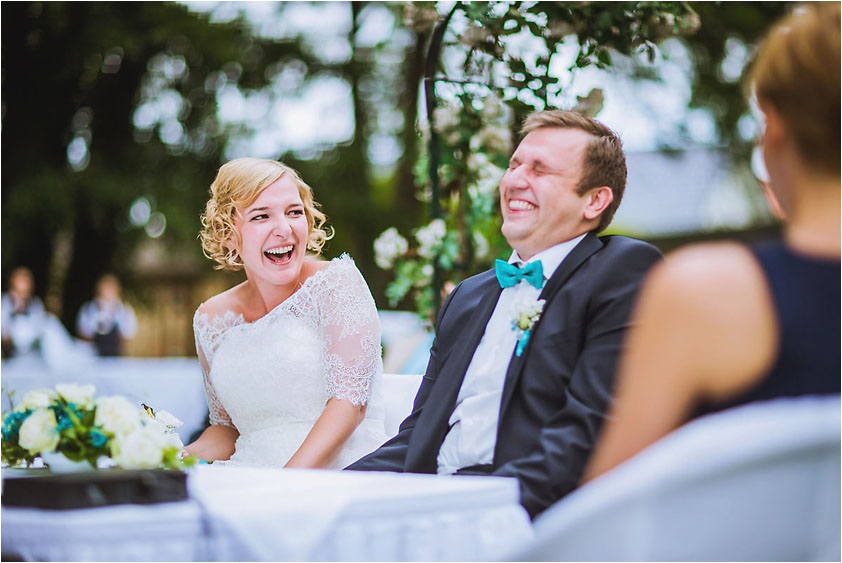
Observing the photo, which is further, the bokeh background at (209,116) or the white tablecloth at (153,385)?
the bokeh background at (209,116)

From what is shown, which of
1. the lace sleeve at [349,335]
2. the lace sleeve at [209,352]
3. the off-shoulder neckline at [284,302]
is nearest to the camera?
the lace sleeve at [349,335]

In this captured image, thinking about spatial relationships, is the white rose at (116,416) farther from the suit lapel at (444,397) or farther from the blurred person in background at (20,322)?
the blurred person in background at (20,322)

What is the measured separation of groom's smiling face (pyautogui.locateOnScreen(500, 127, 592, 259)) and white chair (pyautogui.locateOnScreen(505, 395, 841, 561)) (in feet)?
3.94

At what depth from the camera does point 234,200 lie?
3.45 meters

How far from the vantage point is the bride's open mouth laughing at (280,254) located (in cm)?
342

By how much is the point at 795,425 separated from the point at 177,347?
2213 cm

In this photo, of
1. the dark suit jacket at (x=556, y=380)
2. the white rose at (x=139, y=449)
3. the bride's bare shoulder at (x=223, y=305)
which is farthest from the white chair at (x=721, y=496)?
the bride's bare shoulder at (x=223, y=305)

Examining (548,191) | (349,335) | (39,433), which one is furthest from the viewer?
(349,335)

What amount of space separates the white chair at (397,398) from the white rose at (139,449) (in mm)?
Answer: 1617

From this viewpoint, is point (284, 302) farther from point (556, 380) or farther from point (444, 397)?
point (556, 380)

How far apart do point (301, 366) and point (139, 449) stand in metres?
1.50

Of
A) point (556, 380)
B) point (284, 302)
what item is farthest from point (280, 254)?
point (556, 380)

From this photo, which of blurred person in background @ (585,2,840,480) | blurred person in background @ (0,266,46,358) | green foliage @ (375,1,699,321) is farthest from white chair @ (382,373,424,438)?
blurred person in background @ (0,266,46,358)

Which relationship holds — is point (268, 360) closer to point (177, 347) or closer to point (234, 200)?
point (234, 200)
